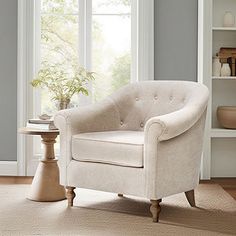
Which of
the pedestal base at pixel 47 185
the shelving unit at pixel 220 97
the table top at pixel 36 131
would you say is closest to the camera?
the table top at pixel 36 131

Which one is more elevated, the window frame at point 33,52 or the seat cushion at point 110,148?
the window frame at point 33,52

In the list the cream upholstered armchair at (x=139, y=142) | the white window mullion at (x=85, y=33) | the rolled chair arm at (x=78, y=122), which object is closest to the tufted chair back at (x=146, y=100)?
the cream upholstered armchair at (x=139, y=142)

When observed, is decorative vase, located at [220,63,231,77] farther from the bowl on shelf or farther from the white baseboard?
the white baseboard

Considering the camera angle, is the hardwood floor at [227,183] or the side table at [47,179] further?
the hardwood floor at [227,183]

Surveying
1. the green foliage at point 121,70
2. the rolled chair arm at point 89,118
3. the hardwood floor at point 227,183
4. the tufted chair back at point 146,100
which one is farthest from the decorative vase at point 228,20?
the rolled chair arm at point 89,118

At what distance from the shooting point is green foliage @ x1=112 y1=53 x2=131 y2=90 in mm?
5309

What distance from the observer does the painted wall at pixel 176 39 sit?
16.9 feet

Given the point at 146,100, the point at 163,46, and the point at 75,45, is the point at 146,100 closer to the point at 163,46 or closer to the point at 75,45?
the point at 163,46

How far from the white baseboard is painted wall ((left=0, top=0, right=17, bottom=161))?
4 cm

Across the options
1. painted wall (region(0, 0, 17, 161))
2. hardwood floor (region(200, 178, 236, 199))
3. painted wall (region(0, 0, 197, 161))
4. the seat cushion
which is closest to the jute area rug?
hardwood floor (region(200, 178, 236, 199))

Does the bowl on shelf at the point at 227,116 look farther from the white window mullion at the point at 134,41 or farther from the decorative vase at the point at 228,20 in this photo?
the white window mullion at the point at 134,41

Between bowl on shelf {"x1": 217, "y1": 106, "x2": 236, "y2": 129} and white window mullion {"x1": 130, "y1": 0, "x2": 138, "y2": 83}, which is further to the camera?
white window mullion {"x1": 130, "y1": 0, "x2": 138, "y2": 83}

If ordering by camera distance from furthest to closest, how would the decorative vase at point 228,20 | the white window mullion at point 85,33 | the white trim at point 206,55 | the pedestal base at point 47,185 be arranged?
1. the white window mullion at point 85,33
2. the decorative vase at point 228,20
3. the white trim at point 206,55
4. the pedestal base at point 47,185

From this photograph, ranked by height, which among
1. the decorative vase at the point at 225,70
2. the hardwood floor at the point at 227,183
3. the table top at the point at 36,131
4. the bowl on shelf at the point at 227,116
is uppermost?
the decorative vase at the point at 225,70
